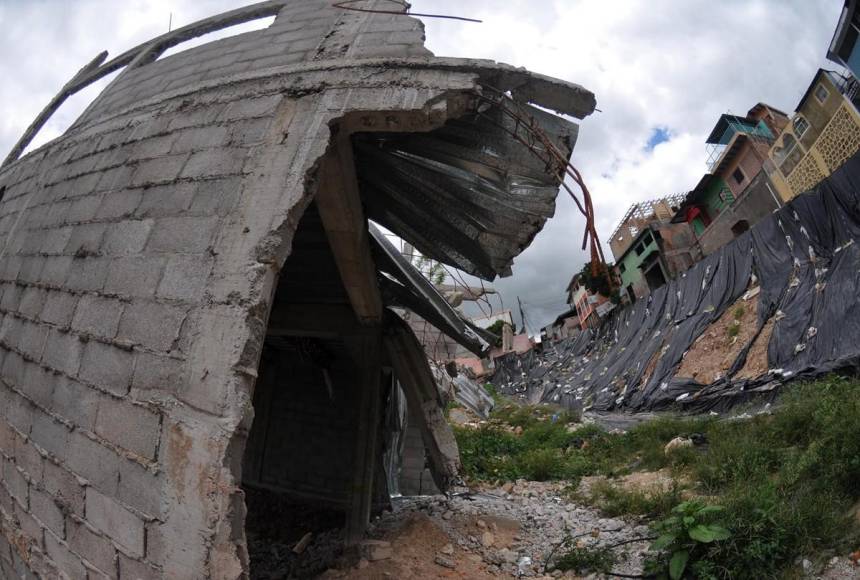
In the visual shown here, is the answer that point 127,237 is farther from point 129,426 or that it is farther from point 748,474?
point 748,474

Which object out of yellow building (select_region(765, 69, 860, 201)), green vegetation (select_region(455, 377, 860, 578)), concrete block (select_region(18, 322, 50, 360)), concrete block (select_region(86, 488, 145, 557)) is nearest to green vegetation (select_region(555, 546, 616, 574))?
green vegetation (select_region(455, 377, 860, 578))

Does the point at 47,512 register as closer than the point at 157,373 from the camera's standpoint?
No

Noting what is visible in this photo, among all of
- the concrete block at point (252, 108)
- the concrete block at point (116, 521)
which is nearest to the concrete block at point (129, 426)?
the concrete block at point (116, 521)

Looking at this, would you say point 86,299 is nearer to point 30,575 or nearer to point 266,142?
point 266,142

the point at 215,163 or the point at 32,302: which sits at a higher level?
the point at 215,163

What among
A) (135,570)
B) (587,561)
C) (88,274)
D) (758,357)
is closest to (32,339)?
(88,274)

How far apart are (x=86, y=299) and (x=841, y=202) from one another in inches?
414

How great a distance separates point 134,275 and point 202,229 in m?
0.37

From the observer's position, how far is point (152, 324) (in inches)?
63.9

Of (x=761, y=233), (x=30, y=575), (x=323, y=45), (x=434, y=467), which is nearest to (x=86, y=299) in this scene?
(x=30, y=575)

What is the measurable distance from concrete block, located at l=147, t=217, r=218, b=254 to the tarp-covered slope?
7.19 m

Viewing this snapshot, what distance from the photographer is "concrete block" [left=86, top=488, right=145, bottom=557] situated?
1.40 m

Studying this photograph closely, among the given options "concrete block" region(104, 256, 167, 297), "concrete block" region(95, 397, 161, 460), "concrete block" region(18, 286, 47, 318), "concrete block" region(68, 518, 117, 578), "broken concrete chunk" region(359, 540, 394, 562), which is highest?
"concrete block" region(104, 256, 167, 297)

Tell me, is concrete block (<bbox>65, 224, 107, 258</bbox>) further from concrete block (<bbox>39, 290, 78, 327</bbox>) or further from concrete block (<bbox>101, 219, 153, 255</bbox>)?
concrete block (<bbox>39, 290, 78, 327</bbox>)
